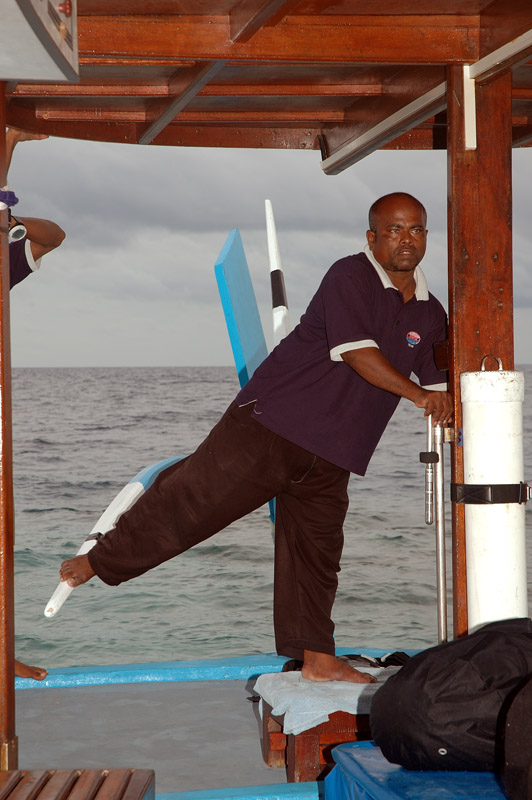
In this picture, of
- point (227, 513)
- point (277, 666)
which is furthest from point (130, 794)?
point (277, 666)

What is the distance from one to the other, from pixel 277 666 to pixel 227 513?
944mm

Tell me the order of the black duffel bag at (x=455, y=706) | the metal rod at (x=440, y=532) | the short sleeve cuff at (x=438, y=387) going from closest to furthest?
the black duffel bag at (x=455, y=706) < the metal rod at (x=440, y=532) < the short sleeve cuff at (x=438, y=387)

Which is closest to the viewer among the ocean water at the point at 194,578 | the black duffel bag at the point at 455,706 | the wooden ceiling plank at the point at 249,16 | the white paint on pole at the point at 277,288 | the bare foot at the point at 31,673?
the black duffel bag at the point at 455,706

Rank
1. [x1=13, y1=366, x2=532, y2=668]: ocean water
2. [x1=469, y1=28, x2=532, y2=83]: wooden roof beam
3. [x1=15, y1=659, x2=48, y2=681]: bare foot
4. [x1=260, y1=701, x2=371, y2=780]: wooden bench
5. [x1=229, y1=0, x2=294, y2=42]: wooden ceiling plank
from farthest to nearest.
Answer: [x1=13, y1=366, x2=532, y2=668]: ocean water, [x1=15, y1=659, x2=48, y2=681]: bare foot, [x1=260, y1=701, x2=371, y2=780]: wooden bench, [x1=469, y1=28, x2=532, y2=83]: wooden roof beam, [x1=229, y1=0, x2=294, y2=42]: wooden ceiling plank

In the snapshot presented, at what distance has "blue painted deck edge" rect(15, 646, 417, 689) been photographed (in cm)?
402

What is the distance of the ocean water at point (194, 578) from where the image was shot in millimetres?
9203

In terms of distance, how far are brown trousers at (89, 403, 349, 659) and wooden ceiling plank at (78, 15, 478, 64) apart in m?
1.21

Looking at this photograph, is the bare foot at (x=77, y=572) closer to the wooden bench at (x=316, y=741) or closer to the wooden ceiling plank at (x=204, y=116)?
the wooden bench at (x=316, y=741)

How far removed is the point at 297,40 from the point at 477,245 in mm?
899

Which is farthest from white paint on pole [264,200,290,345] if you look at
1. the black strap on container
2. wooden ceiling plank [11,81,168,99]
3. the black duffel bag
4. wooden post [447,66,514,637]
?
the black duffel bag

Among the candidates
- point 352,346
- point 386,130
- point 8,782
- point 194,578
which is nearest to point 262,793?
point 8,782

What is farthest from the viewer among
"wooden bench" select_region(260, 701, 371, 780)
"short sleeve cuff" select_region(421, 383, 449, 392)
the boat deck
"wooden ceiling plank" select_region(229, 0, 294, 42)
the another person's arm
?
the another person's arm

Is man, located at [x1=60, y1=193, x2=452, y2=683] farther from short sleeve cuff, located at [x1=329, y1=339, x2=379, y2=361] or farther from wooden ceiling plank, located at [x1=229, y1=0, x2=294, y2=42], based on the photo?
wooden ceiling plank, located at [x1=229, y1=0, x2=294, y2=42]

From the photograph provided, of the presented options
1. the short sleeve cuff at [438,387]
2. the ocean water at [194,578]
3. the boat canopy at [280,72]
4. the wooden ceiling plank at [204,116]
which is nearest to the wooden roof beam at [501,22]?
the boat canopy at [280,72]
